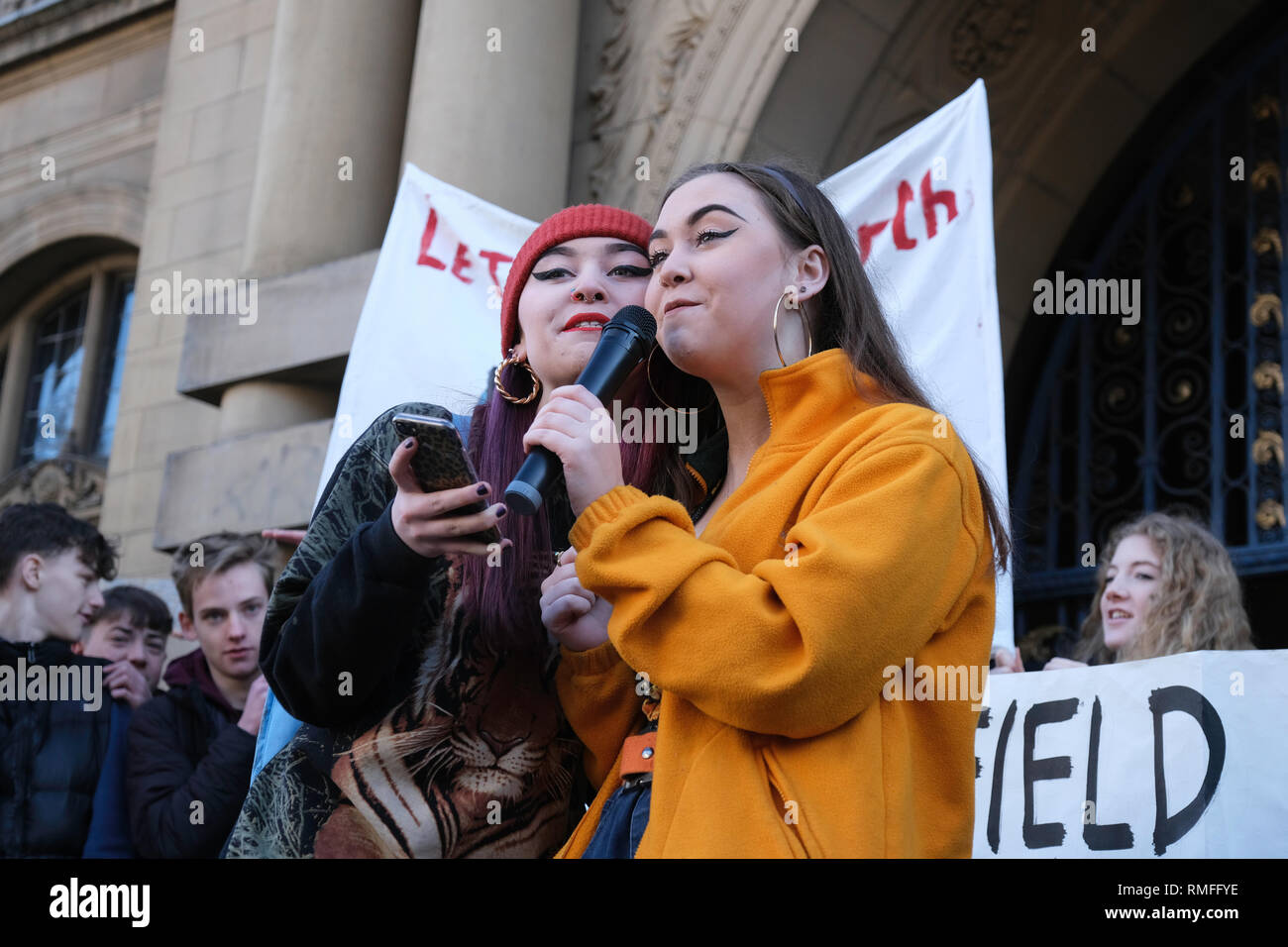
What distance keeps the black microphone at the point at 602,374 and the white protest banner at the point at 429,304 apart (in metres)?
2.90

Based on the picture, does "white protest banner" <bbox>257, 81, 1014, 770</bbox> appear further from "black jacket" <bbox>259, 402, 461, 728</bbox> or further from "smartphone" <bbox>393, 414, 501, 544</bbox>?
"smartphone" <bbox>393, 414, 501, 544</bbox>

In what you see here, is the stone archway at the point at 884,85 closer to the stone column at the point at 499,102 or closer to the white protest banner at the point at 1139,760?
the stone column at the point at 499,102

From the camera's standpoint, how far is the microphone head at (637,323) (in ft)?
8.07

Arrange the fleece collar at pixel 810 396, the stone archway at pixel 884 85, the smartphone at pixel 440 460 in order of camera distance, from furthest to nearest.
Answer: the stone archway at pixel 884 85 → the fleece collar at pixel 810 396 → the smartphone at pixel 440 460

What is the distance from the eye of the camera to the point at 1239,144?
6.63 metres

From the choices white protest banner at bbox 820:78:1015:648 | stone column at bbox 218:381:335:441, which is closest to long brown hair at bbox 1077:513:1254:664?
white protest banner at bbox 820:78:1015:648

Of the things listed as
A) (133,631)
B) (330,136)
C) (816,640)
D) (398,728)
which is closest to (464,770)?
(398,728)

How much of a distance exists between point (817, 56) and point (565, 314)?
377 centimetres

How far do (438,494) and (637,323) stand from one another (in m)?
0.45

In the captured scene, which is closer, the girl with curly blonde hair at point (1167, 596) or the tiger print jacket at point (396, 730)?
the tiger print jacket at point (396, 730)

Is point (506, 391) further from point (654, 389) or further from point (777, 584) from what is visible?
point (777, 584)

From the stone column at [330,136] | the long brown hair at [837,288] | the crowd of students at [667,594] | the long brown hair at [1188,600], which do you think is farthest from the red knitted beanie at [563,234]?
the stone column at [330,136]
